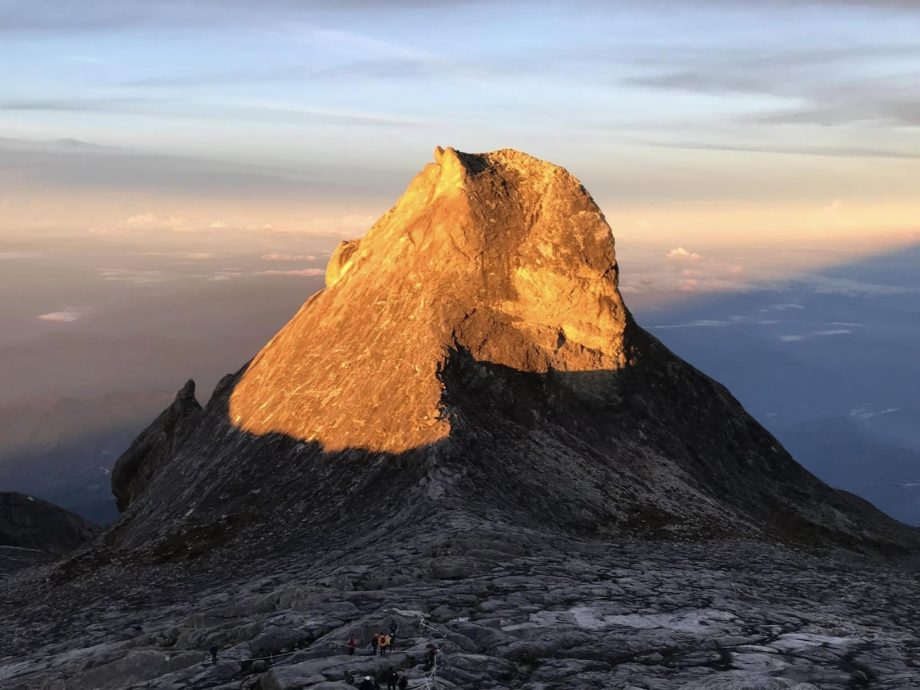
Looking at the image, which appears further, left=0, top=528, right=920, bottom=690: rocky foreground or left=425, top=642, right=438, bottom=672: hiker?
left=0, top=528, right=920, bottom=690: rocky foreground

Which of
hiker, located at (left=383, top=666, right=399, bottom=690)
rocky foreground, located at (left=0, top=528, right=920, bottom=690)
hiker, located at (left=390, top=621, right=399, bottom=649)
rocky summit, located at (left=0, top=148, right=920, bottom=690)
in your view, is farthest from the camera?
rocky summit, located at (left=0, top=148, right=920, bottom=690)

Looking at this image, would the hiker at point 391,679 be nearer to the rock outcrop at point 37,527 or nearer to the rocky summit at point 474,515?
the rocky summit at point 474,515

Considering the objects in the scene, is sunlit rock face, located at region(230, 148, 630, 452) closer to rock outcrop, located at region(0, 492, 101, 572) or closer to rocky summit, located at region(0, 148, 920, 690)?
rocky summit, located at region(0, 148, 920, 690)

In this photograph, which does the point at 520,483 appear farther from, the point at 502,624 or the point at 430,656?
the point at 430,656

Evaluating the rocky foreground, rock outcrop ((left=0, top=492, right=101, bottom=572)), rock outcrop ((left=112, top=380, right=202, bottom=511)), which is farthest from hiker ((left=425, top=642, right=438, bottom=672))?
rock outcrop ((left=0, top=492, right=101, bottom=572))

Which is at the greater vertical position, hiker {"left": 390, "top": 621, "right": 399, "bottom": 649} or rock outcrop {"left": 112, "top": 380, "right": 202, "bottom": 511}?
hiker {"left": 390, "top": 621, "right": 399, "bottom": 649}

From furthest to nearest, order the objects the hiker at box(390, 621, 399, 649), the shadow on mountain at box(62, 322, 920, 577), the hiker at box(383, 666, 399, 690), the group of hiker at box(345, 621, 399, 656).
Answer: the shadow on mountain at box(62, 322, 920, 577)
the hiker at box(390, 621, 399, 649)
the group of hiker at box(345, 621, 399, 656)
the hiker at box(383, 666, 399, 690)
